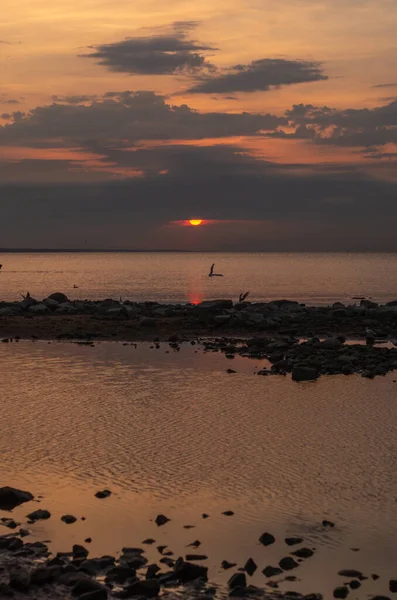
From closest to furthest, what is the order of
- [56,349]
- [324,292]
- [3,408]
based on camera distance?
[3,408] < [56,349] < [324,292]

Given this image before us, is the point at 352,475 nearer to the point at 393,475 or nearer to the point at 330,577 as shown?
the point at 393,475

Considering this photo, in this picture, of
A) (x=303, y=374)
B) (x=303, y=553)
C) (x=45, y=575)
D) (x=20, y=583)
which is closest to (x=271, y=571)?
(x=303, y=553)

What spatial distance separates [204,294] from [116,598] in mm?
86813

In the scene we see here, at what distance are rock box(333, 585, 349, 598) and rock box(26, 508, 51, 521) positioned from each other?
5.00m

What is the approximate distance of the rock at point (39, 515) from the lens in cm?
1312

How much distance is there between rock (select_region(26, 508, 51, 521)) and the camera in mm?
13117

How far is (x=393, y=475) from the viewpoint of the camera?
1603cm

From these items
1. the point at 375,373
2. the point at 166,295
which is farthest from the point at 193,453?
the point at 166,295

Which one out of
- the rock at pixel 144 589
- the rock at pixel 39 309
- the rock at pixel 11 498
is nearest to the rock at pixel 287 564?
the rock at pixel 144 589

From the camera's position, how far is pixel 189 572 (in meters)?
10.7

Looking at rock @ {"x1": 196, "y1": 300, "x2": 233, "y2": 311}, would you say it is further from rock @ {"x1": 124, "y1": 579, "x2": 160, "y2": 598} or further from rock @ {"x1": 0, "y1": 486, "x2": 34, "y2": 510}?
rock @ {"x1": 124, "y1": 579, "x2": 160, "y2": 598}

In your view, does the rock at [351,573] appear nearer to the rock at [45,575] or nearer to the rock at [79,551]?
the rock at [79,551]

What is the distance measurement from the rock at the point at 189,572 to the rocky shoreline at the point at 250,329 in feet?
60.1

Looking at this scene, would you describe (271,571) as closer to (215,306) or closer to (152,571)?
(152,571)
